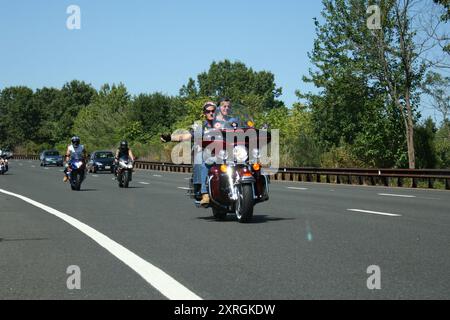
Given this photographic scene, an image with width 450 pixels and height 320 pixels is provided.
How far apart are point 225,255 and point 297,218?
5005 millimetres

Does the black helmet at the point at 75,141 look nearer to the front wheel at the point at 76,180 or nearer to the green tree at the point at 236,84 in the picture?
the front wheel at the point at 76,180

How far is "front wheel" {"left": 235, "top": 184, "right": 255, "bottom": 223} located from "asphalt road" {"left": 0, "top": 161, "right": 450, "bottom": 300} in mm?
210

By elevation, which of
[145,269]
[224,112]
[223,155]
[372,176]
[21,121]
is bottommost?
[145,269]

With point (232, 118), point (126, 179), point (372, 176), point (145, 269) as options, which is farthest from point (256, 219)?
point (372, 176)

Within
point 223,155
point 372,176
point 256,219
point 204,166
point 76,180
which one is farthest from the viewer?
point 372,176

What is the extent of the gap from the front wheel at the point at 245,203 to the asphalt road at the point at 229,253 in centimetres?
21

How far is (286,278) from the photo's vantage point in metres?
6.98

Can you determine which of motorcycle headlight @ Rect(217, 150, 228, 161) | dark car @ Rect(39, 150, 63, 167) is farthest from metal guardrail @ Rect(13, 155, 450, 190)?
dark car @ Rect(39, 150, 63, 167)

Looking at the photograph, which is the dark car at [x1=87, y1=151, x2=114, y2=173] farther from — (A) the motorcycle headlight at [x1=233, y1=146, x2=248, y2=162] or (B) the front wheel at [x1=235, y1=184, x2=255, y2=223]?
(A) the motorcycle headlight at [x1=233, y1=146, x2=248, y2=162]

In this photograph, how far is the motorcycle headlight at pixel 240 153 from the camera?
12148 mm

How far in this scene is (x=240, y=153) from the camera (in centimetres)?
1216

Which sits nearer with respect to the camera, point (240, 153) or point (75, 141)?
point (240, 153)

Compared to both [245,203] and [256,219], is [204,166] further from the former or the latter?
[256,219]

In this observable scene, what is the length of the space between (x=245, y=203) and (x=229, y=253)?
340 centimetres
